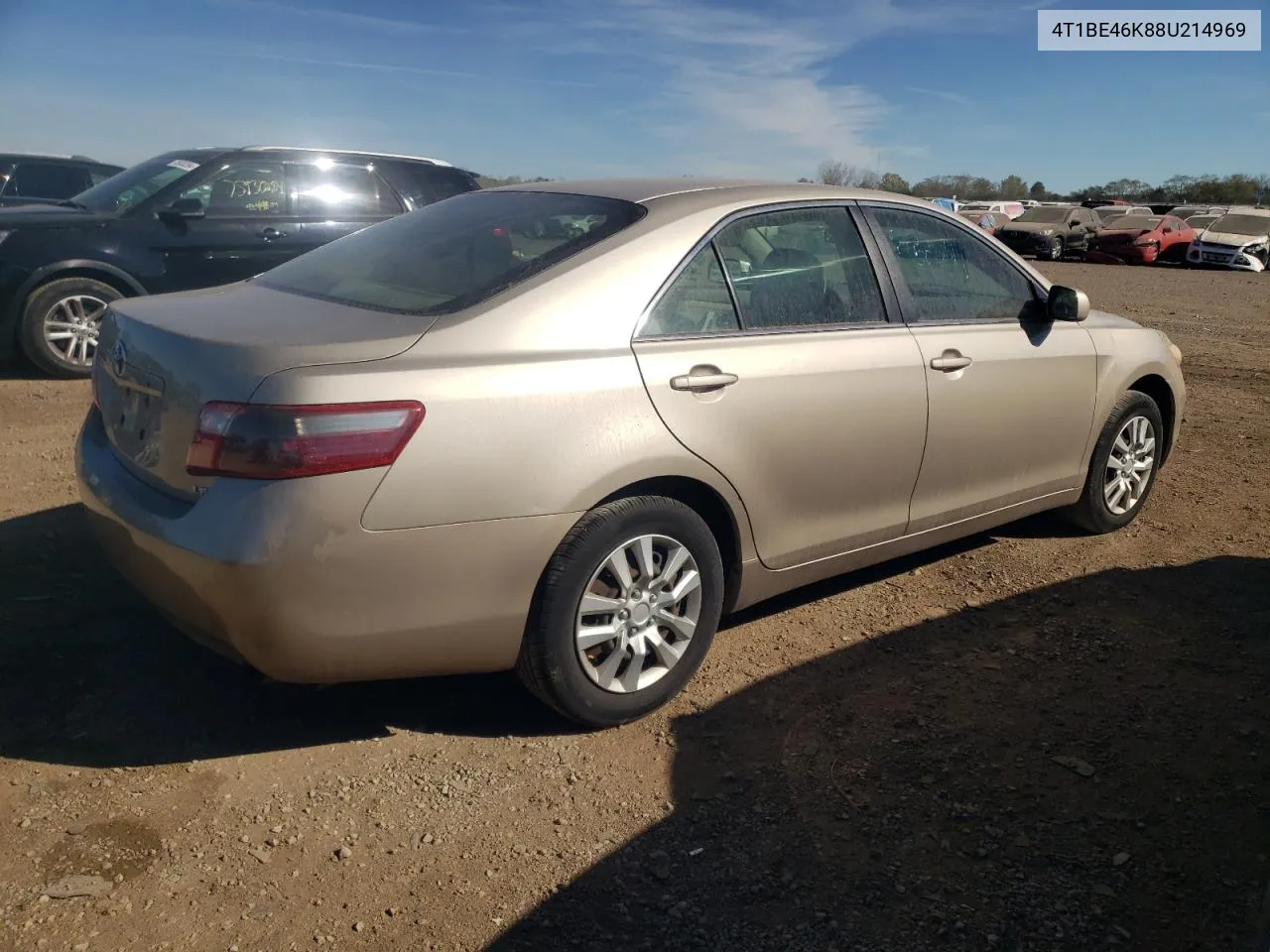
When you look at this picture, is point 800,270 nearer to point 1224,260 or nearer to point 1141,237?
point 1224,260

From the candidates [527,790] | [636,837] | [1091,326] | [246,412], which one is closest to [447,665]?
[527,790]

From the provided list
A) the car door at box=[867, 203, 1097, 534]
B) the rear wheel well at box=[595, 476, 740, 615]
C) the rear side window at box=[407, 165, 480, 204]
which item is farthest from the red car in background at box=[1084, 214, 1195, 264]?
the rear wheel well at box=[595, 476, 740, 615]

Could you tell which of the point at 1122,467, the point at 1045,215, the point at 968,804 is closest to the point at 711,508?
the point at 968,804

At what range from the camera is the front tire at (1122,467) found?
16.1 ft

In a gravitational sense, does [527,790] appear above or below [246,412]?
below

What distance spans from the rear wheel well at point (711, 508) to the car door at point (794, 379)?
3.0 inches

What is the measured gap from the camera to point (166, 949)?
7.59 feet

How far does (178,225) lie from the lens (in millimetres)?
8203

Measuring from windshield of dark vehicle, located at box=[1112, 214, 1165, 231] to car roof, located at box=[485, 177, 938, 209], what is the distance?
26.4 m

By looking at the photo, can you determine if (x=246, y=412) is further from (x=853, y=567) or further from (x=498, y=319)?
(x=853, y=567)

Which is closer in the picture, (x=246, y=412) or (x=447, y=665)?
(x=246, y=412)

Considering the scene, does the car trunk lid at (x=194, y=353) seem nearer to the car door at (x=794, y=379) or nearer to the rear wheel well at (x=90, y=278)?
the car door at (x=794, y=379)

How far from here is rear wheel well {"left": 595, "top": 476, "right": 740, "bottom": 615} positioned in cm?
319

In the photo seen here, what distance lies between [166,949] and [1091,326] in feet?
14.0
